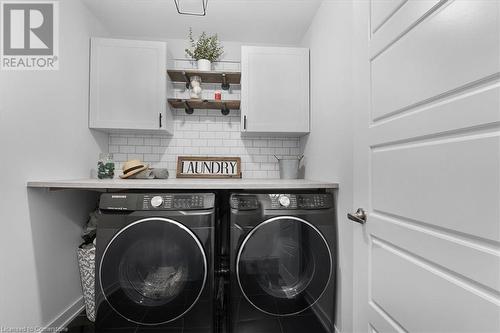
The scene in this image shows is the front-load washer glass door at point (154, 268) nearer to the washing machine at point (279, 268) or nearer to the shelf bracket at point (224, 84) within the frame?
the washing machine at point (279, 268)

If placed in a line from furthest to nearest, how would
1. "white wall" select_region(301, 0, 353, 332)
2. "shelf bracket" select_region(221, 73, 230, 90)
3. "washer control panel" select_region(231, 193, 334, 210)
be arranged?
"shelf bracket" select_region(221, 73, 230, 90) < "washer control panel" select_region(231, 193, 334, 210) < "white wall" select_region(301, 0, 353, 332)

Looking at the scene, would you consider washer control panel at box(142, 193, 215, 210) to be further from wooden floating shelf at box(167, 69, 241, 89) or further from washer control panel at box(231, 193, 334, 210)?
wooden floating shelf at box(167, 69, 241, 89)

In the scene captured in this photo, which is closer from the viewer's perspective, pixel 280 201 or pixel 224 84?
pixel 280 201

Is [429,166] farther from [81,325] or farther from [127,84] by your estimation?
[81,325]

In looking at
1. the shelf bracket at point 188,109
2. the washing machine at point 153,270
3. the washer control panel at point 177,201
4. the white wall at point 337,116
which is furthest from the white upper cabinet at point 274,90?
the washing machine at point 153,270

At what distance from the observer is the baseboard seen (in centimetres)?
160

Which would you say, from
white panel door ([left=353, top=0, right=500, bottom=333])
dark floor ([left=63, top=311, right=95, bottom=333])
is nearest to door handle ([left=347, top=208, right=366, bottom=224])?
white panel door ([left=353, top=0, right=500, bottom=333])

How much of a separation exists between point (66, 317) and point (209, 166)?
1.56 m

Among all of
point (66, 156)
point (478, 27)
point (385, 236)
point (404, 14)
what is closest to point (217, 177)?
point (66, 156)

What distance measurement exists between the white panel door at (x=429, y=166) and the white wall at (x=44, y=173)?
6.09 feet

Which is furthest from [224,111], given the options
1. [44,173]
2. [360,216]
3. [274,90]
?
[360,216]

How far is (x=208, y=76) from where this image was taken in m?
2.32

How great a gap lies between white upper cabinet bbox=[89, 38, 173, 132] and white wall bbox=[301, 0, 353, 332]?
1.30 meters

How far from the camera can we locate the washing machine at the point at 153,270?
4.81 ft
